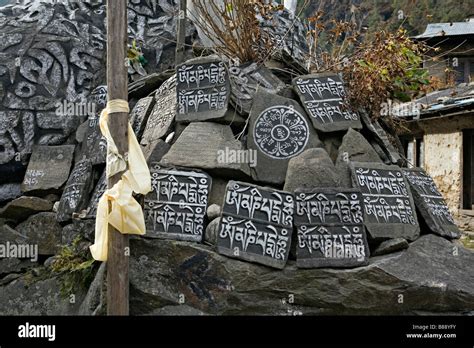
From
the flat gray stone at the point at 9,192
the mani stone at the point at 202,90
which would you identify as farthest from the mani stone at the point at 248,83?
the flat gray stone at the point at 9,192

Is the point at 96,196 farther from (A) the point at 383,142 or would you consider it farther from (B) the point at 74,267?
(A) the point at 383,142

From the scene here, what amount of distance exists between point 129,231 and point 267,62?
3102 millimetres

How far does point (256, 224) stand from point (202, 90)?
5.56 feet

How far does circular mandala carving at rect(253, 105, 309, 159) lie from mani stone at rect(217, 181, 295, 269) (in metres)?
0.63

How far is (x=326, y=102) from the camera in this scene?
6285mm

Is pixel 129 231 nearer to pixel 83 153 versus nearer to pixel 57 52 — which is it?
pixel 83 153

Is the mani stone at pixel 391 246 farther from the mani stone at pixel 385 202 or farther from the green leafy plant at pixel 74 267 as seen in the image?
the green leafy plant at pixel 74 267

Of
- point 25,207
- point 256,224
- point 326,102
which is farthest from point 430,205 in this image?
point 25,207

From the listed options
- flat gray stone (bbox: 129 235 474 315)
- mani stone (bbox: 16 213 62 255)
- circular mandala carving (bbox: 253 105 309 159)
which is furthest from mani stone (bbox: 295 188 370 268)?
mani stone (bbox: 16 213 62 255)

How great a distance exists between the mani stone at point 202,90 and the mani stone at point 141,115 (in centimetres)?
72

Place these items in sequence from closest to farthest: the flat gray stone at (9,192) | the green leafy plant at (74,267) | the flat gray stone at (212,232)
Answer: the flat gray stone at (212,232), the green leafy plant at (74,267), the flat gray stone at (9,192)

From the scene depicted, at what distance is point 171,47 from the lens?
8.58 meters

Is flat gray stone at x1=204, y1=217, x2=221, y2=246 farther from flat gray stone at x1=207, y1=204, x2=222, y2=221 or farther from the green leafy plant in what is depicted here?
the green leafy plant

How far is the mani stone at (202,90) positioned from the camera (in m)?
6.16
